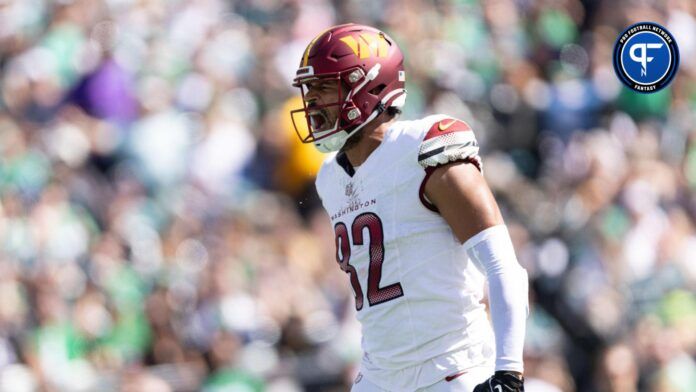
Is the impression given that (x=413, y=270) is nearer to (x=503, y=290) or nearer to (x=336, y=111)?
(x=503, y=290)

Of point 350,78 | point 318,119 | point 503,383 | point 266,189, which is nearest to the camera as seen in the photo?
point 503,383

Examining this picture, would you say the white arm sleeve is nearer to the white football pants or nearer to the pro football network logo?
the white football pants

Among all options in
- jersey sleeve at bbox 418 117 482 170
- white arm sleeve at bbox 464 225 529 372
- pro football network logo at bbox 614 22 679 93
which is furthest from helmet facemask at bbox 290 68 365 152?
pro football network logo at bbox 614 22 679 93

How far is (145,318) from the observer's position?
29.9ft

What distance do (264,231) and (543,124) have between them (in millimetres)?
2902

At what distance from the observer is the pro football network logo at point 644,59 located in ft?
21.9

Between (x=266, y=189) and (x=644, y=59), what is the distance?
4745 millimetres

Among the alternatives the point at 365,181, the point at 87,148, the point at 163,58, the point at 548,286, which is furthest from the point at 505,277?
the point at 163,58

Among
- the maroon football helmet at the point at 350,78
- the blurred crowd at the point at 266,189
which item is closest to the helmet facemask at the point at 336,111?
the maroon football helmet at the point at 350,78

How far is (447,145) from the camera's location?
14.5 feet

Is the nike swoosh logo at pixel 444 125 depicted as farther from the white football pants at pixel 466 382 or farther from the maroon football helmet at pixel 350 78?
the white football pants at pixel 466 382

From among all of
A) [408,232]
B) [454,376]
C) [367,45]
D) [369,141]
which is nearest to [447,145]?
[408,232]

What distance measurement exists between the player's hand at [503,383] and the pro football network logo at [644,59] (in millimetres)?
2884

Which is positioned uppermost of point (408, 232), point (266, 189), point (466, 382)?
point (266, 189)
